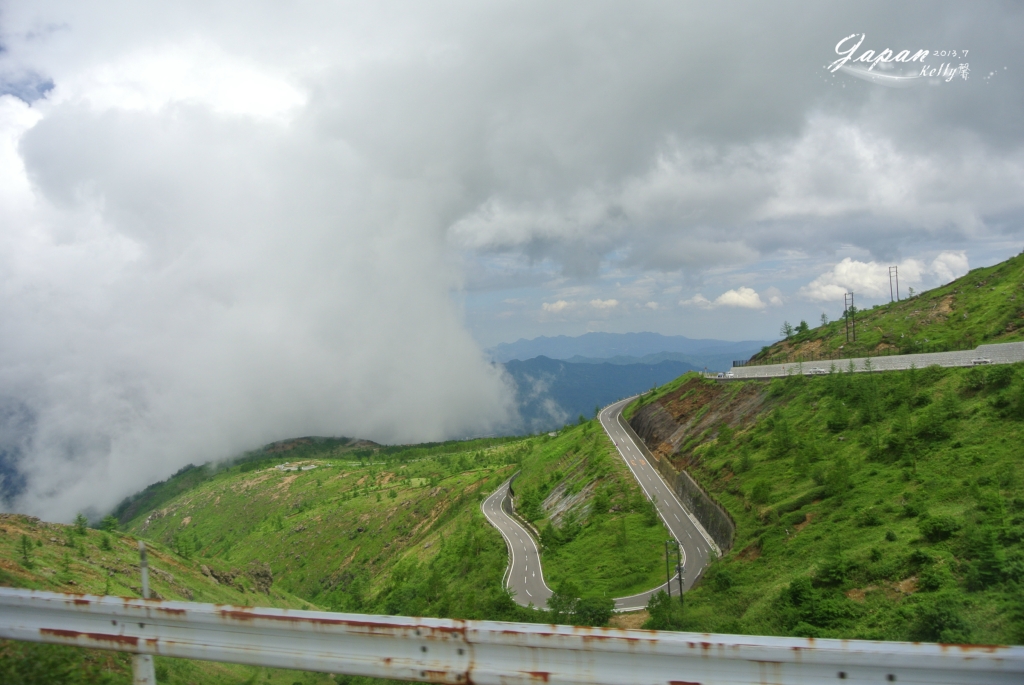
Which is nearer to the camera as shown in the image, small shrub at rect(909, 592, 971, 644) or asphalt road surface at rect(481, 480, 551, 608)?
small shrub at rect(909, 592, 971, 644)

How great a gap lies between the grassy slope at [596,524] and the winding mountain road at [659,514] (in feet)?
3.92

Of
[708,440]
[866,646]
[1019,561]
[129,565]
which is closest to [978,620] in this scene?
[1019,561]

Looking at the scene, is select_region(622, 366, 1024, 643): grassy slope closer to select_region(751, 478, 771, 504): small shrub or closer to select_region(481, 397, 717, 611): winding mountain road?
select_region(751, 478, 771, 504): small shrub

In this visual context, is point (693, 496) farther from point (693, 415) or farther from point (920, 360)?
point (920, 360)

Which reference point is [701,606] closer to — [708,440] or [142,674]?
[142,674]

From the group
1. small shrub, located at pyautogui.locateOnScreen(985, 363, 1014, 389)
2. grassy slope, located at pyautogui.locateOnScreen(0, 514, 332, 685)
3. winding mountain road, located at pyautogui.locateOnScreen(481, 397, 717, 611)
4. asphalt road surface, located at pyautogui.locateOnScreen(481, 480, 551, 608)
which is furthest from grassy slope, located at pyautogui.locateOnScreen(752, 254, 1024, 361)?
grassy slope, located at pyautogui.locateOnScreen(0, 514, 332, 685)

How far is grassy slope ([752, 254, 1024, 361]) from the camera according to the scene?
56.4m

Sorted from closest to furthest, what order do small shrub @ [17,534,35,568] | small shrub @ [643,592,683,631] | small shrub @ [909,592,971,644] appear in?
small shrub @ [909,592,971,644] → small shrub @ [17,534,35,568] → small shrub @ [643,592,683,631]

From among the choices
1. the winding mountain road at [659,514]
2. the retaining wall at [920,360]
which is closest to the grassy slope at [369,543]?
the winding mountain road at [659,514]

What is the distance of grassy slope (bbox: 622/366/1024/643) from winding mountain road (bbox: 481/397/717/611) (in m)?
4.32

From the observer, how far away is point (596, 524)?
56.3 meters

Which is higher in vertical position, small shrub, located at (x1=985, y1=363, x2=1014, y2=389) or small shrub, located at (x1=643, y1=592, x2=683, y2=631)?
small shrub, located at (x1=985, y1=363, x2=1014, y2=389)

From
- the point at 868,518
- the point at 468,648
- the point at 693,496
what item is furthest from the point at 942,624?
the point at 693,496

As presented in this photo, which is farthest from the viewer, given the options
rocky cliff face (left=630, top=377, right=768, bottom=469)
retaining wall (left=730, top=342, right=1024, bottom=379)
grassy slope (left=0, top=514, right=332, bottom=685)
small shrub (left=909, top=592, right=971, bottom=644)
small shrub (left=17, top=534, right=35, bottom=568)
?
rocky cliff face (left=630, top=377, right=768, bottom=469)
